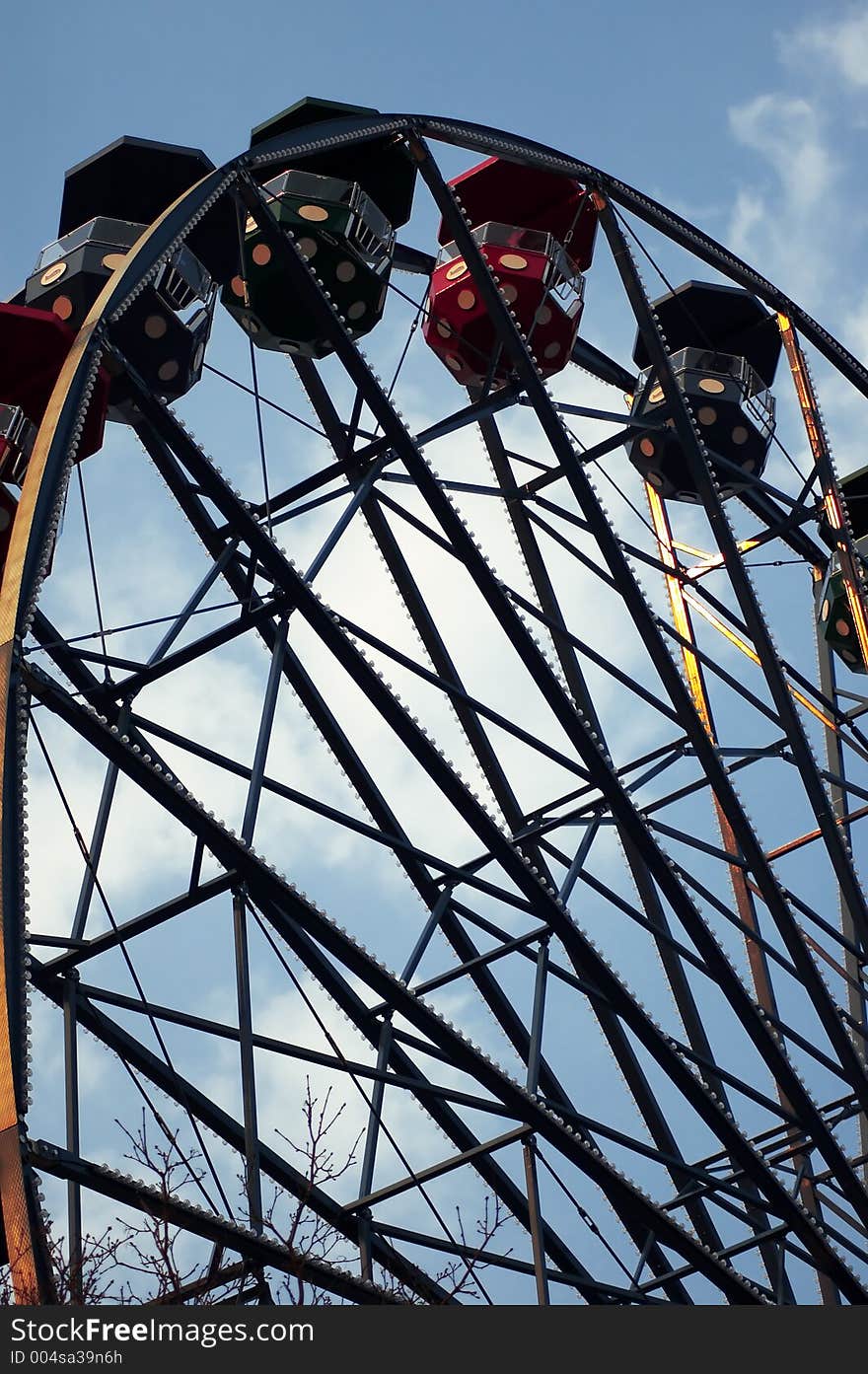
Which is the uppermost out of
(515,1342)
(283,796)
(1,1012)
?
(283,796)

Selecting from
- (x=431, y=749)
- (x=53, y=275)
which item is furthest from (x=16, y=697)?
(x=53, y=275)

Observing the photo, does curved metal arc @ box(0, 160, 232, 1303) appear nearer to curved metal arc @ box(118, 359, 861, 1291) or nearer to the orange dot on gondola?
curved metal arc @ box(118, 359, 861, 1291)

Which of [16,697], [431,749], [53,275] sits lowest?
[16,697]

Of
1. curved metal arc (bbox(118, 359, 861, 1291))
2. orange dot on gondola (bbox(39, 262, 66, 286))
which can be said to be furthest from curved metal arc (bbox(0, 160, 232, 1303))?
orange dot on gondola (bbox(39, 262, 66, 286))

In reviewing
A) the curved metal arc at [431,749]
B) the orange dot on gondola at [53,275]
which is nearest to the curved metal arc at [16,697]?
the curved metal arc at [431,749]

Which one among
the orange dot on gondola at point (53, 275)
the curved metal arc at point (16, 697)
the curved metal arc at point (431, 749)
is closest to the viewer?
the curved metal arc at point (16, 697)

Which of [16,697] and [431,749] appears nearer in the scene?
[16,697]

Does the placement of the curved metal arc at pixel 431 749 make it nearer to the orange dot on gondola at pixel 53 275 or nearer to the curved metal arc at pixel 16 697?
the curved metal arc at pixel 16 697

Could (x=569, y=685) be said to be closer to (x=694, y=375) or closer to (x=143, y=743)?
(x=694, y=375)

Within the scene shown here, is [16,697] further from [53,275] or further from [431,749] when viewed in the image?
[53,275]

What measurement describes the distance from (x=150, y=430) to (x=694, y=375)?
829cm

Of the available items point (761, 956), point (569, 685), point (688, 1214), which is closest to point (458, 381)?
point (569, 685)

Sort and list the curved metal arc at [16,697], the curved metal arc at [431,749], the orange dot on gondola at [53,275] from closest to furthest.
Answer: the curved metal arc at [16,697] < the curved metal arc at [431,749] < the orange dot on gondola at [53,275]

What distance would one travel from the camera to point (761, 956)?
74.2 feet
